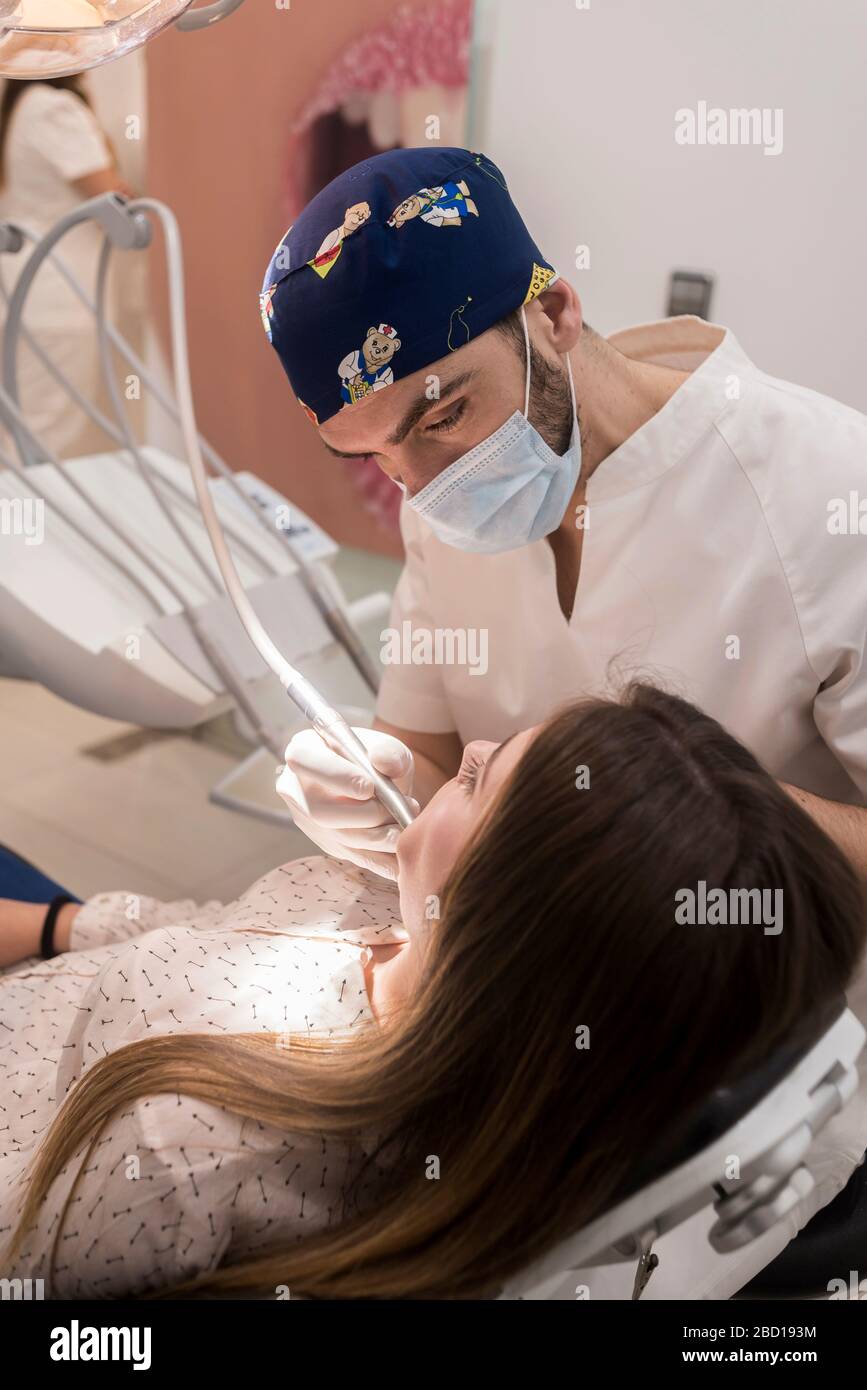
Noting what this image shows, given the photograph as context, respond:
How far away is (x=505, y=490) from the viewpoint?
3.82 ft

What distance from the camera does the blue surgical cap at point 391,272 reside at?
3.34 feet

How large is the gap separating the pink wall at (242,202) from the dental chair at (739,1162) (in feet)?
8.17

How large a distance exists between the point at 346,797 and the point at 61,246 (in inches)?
98.8

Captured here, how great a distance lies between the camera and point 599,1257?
80 centimetres

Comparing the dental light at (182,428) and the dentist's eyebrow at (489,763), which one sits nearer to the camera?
the dentist's eyebrow at (489,763)

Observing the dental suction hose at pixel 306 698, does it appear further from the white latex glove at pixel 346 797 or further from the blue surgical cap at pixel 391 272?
the blue surgical cap at pixel 391 272

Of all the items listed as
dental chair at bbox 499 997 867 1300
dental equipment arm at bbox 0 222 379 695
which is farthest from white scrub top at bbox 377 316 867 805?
dental equipment arm at bbox 0 222 379 695

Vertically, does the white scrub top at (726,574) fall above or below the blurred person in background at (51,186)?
below

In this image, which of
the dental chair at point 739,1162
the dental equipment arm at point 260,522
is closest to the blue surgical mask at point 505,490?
the dental chair at point 739,1162

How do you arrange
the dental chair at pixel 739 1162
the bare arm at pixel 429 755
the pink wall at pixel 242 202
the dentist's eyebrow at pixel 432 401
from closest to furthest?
the dental chair at pixel 739 1162
the dentist's eyebrow at pixel 432 401
the bare arm at pixel 429 755
the pink wall at pixel 242 202

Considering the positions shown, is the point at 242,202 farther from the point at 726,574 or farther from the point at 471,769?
the point at 471,769

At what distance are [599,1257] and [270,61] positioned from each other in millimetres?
2949
